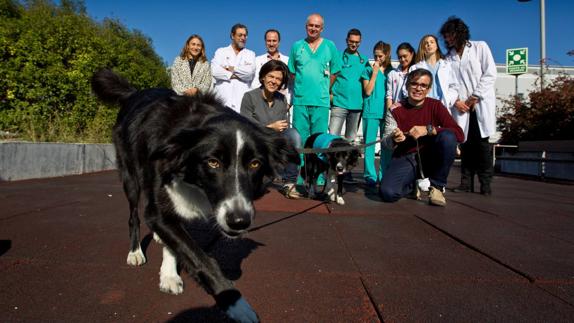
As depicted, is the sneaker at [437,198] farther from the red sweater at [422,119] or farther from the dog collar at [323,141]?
the dog collar at [323,141]

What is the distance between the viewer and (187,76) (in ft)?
18.4

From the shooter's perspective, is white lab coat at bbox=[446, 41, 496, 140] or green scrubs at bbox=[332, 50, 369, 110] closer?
white lab coat at bbox=[446, 41, 496, 140]

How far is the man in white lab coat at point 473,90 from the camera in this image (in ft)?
18.7

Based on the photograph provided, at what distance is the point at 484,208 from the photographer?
5.04 m

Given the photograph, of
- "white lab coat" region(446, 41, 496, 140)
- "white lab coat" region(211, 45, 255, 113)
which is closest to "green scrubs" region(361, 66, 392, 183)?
"white lab coat" region(446, 41, 496, 140)

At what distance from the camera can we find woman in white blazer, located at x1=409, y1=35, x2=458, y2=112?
600 cm

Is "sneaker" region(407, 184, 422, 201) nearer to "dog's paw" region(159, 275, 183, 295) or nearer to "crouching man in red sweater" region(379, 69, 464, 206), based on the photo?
"crouching man in red sweater" region(379, 69, 464, 206)

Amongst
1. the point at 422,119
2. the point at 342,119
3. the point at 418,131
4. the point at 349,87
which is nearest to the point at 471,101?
the point at 422,119

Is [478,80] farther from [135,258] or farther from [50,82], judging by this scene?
[50,82]

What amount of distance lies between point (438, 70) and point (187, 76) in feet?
13.1

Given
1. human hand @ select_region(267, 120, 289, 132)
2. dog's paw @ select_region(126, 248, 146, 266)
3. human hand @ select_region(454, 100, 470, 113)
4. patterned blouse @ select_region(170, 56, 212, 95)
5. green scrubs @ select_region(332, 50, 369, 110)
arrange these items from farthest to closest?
green scrubs @ select_region(332, 50, 369, 110) → human hand @ select_region(454, 100, 470, 113) → patterned blouse @ select_region(170, 56, 212, 95) → human hand @ select_region(267, 120, 289, 132) → dog's paw @ select_region(126, 248, 146, 266)

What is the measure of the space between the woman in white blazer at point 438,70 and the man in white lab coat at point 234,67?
9.07 ft

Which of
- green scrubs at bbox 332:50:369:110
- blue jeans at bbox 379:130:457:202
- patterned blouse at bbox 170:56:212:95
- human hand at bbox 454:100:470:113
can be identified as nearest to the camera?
blue jeans at bbox 379:130:457:202

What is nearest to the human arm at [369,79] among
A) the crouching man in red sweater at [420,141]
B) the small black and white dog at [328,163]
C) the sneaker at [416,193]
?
the crouching man in red sweater at [420,141]
